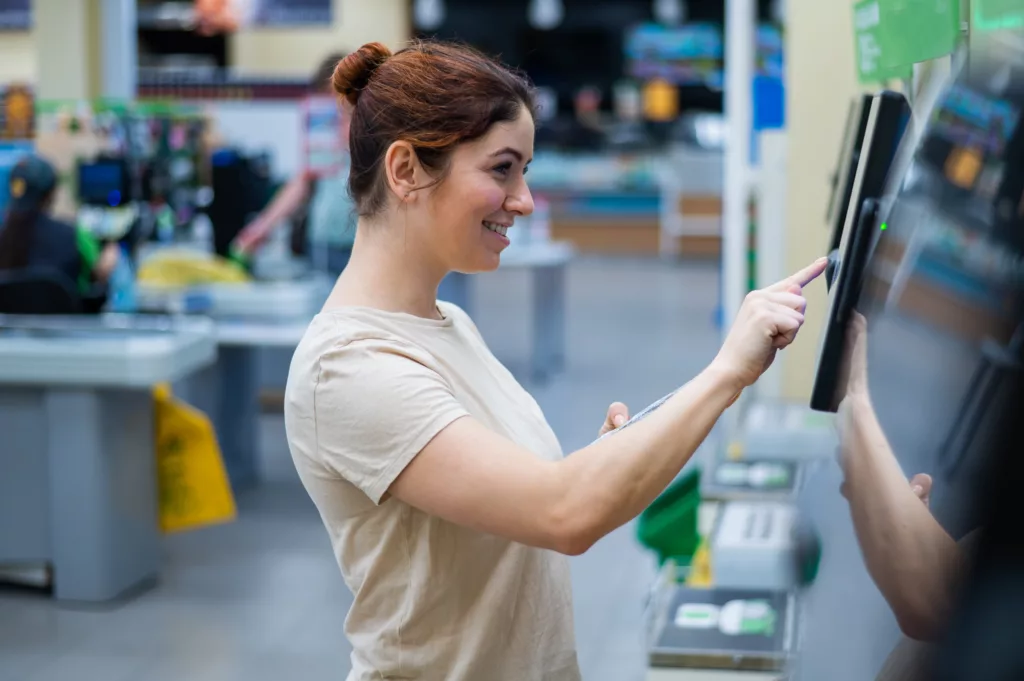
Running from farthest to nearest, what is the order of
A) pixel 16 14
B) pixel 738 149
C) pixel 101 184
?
pixel 16 14 < pixel 101 184 < pixel 738 149

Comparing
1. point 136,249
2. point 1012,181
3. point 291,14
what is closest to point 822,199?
point 1012,181

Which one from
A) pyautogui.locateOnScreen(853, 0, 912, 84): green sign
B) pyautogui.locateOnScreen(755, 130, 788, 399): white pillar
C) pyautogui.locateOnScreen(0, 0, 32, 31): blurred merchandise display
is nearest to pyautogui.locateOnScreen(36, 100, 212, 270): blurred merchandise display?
pyautogui.locateOnScreen(0, 0, 32, 31): blurred merchandise display

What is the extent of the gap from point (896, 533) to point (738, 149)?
153 inches

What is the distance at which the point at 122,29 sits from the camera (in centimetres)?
1119

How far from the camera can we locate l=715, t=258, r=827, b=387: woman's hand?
4.04 ft

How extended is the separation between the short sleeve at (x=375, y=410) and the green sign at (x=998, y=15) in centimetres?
62

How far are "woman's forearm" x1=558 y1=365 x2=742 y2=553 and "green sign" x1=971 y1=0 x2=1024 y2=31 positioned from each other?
15.3 inches

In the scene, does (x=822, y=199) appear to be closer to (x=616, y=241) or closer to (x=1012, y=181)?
(x=1012, y=181)

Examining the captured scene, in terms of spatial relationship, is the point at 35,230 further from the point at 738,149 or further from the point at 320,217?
the point at 738,149

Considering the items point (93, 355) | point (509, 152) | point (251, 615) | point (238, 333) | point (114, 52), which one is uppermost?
point (114, 52)

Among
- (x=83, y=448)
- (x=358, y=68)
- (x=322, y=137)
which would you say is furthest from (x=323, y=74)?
(x=358, y=68)

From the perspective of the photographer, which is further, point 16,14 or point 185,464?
point 16,14

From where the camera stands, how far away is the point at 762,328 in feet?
4.06

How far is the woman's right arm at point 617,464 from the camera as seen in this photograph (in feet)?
4.09
